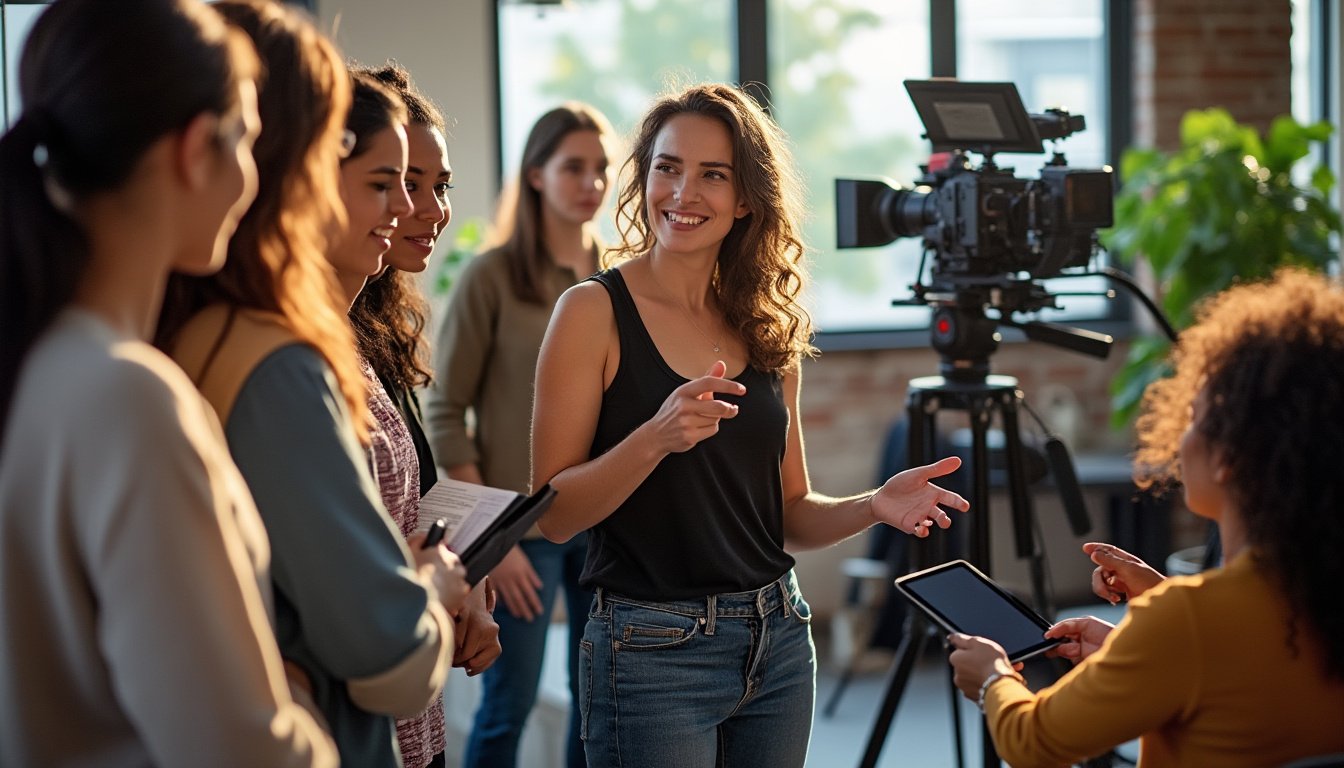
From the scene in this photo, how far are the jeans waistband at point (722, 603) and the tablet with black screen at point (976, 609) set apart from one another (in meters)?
0.23

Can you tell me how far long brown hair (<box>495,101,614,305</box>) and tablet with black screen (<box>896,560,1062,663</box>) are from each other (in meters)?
1.28

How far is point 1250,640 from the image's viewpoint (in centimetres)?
116

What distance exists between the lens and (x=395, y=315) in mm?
1812

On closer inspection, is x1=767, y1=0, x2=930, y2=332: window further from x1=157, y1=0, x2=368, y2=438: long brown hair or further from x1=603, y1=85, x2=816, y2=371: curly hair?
x1=157, y1=0, x2=368, y2=438: long brown hair

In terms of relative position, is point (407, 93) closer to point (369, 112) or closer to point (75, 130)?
point (369, 112)

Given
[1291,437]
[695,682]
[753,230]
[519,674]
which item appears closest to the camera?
[1291,437]

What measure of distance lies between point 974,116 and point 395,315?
1115 mm

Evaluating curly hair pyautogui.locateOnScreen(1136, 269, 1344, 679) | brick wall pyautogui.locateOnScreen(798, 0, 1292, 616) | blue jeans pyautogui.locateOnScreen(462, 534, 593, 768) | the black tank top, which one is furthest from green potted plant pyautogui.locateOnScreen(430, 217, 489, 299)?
curly hair pyautogui.locateOnScreen(1136, 269, 1344, 679)

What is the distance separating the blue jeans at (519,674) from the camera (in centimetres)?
251

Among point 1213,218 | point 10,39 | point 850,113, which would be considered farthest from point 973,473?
point 850,113

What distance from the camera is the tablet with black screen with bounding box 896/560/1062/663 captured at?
4.91ft

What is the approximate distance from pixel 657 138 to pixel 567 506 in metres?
0.54

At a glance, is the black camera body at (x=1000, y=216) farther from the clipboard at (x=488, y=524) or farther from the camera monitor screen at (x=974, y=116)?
the clipboard at (x=488, y=524)

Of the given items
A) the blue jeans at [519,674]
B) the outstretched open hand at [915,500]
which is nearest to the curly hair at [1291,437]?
the outstretched open hand at [915,500]
